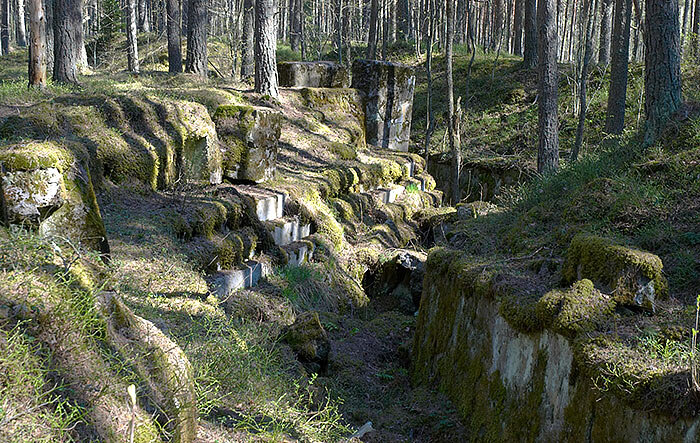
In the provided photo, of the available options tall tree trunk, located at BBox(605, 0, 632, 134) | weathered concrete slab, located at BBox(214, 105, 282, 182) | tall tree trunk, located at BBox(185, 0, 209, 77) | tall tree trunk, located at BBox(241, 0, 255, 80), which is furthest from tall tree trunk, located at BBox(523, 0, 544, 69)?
weathered concrete slab, located at BBox(214, 105, 282, 182)

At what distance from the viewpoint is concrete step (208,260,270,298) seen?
20.5 ft

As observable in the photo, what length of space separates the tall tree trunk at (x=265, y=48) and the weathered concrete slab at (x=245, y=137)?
3.57m

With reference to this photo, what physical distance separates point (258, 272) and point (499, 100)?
48.5ft

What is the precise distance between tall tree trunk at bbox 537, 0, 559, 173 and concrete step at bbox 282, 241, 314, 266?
5338 mm

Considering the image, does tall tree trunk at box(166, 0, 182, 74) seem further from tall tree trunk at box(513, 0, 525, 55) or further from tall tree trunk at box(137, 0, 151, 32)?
tall tree trunk at box(137, 0, 151, 32)

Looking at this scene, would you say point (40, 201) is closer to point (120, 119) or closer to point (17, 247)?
point (17, 247)

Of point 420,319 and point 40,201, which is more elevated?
point 40,201

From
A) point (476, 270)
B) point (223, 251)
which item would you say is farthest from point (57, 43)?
point (476, 270)

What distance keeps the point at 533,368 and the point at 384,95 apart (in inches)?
446

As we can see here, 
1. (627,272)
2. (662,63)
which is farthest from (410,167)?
(627,272)

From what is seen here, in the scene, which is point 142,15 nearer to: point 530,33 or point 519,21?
point 519,21

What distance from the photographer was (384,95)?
47.3ft

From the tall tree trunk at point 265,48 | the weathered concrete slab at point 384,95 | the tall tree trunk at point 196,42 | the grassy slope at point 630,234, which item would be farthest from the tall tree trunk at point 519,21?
the grassy slope at point 630,234

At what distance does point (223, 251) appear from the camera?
6.73 metres
